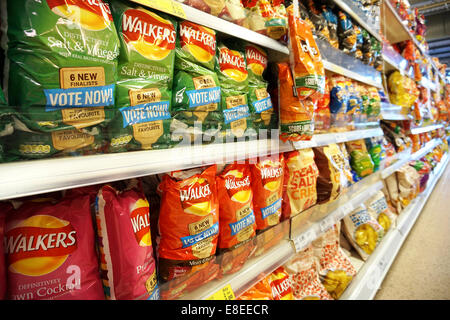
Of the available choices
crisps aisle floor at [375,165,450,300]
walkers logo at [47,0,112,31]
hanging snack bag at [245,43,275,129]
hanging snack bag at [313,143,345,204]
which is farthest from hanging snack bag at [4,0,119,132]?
crisps aisle floor at [375,165,450,300]

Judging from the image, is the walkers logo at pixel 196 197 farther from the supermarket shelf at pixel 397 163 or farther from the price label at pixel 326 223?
the supermarket shelf at pixel 397 163

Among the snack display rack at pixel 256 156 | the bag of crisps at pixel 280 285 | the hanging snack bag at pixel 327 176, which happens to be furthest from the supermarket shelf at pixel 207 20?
the bag of crisps at pixel 280 285

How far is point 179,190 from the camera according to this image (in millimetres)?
662

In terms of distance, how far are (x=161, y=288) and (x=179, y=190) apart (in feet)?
0.94

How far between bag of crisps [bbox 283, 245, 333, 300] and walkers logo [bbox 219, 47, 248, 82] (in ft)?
3.15

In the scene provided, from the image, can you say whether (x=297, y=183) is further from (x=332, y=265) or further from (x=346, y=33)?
(x=346, y=33)

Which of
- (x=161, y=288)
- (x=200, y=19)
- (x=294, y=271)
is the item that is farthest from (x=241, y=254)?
(x=200, y=19)

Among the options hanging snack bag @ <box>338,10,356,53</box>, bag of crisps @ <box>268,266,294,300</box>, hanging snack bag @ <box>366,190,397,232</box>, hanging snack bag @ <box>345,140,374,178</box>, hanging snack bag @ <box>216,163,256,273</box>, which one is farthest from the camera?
hanging snack bag @ <box>366,190,397,232</box>

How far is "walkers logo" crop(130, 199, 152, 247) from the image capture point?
22.9 inches

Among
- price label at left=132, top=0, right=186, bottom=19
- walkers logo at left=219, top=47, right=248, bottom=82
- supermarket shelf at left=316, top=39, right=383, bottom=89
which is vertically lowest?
walkers logo at left=219, top=47, right=248, bottom=82

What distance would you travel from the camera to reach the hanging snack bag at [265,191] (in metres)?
0.91

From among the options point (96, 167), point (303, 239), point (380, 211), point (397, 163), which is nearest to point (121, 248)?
point (96, 167)

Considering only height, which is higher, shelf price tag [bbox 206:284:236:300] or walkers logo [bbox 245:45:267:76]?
walkers logo [bbox 245:45:267:76]

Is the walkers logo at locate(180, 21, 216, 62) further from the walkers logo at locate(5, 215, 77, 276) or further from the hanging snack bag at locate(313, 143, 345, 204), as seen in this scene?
the hanging snack bag at locate(313, 143, 345, 204)
